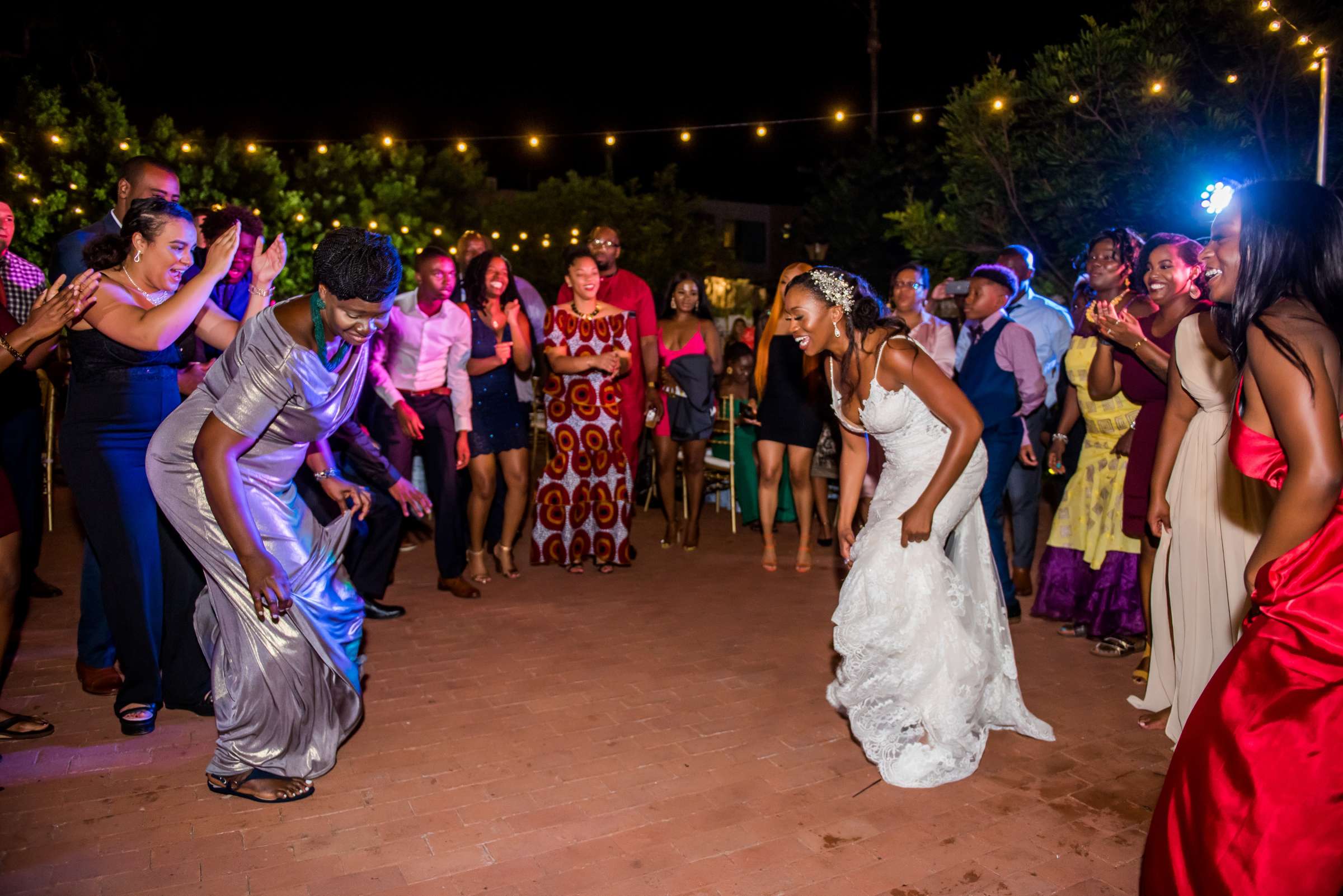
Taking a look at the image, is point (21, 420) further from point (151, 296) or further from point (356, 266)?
point (356, 266)

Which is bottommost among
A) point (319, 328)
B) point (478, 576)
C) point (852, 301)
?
point (478, 576)

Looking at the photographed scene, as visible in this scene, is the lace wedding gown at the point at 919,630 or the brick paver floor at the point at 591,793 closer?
the brick paver floor at the point at 591,793

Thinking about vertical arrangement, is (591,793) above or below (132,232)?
below

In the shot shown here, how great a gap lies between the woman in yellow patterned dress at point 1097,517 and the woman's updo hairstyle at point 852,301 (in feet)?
7.01

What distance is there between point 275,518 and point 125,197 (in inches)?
96.9

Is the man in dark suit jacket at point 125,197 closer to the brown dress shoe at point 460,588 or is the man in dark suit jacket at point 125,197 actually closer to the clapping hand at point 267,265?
the clapping hand at point 267,265

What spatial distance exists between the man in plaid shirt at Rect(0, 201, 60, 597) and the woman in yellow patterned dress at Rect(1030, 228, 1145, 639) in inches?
214

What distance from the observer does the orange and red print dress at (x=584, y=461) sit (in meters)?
6.77

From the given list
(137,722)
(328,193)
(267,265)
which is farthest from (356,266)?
(328,193)

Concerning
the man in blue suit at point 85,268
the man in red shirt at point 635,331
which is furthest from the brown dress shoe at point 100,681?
the man in red shirt at point 635,331

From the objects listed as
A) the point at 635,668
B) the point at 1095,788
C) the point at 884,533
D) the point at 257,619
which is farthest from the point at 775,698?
the point at 257,619

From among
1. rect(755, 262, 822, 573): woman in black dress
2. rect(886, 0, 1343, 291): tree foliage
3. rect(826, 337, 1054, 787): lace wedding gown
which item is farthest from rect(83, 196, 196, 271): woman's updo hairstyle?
rect(886, 0, 1343, 291): tree foliage

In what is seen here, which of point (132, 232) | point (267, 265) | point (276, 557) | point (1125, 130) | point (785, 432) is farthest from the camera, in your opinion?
point (1125, 130)

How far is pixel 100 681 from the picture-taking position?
4457mm
